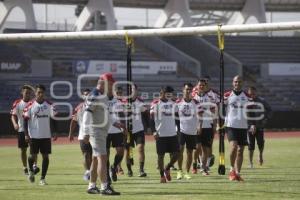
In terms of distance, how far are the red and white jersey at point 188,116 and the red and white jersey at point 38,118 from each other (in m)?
3.13

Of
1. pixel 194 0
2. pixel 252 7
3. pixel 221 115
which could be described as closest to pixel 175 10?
pixel 194 0

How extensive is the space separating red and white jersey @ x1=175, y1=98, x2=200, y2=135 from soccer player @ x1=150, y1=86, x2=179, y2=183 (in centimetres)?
100

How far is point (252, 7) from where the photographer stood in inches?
2429

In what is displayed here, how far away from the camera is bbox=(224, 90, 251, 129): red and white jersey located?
53.8ft

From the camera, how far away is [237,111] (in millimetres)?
16484

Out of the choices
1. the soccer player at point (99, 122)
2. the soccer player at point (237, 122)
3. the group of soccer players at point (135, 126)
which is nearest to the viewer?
the soccer player at point (99, 122)

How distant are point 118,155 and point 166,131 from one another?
115 centimetres

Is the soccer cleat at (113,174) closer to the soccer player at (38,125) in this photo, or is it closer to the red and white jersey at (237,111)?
the soccer player at (38,125)

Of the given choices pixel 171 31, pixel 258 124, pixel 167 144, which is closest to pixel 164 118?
pixel 167 144

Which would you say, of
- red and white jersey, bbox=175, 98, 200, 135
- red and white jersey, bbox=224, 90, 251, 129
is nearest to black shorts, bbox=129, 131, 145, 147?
red and white jersey, bbox=175, 98, 200, 135

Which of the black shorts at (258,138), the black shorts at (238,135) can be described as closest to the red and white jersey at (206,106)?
the black shorts at (238,135)

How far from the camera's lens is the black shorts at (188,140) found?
17.8 m

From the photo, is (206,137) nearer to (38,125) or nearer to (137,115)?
(137,115)

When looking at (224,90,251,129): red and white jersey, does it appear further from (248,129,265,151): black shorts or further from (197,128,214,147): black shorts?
(248,129,265,151): black shorts
